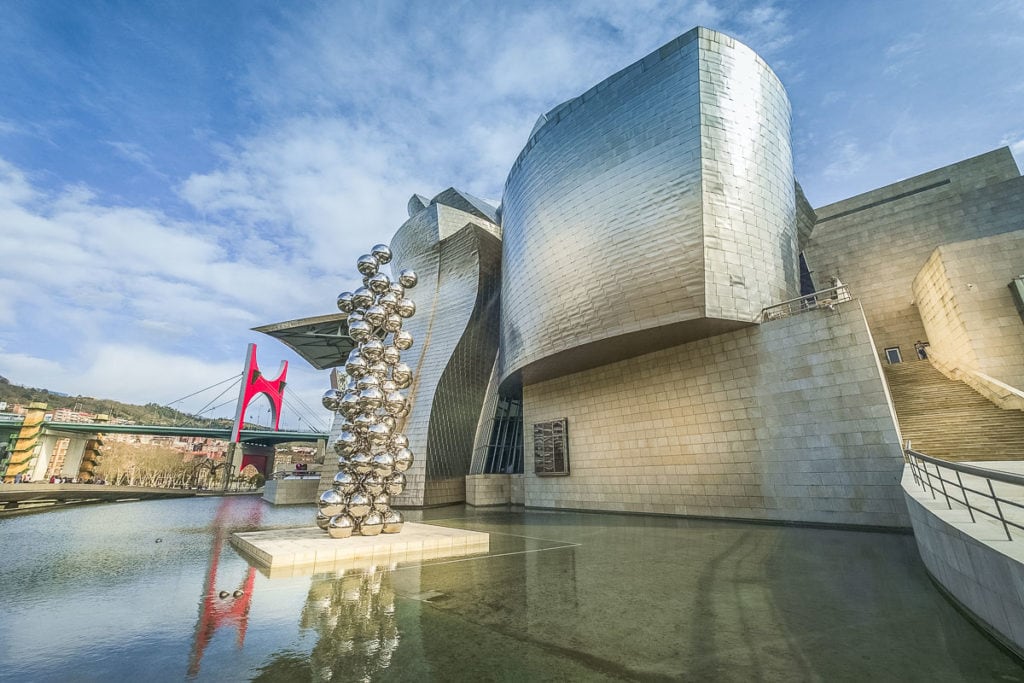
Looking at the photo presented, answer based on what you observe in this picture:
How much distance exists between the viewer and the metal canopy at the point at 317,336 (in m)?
29.4

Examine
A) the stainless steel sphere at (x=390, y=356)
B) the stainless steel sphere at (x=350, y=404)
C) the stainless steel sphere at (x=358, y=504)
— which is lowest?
the stainless steel sphere at (x=358, y=504)

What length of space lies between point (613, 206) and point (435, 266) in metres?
Answer: 12.4

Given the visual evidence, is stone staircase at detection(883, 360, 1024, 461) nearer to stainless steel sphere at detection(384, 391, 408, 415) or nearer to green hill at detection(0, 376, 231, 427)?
stainless steel sphere at detection(384, 391, 408, 415)

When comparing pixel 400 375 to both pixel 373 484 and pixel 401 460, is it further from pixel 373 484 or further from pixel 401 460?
pixel 373 484

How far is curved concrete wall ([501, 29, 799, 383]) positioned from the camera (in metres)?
12.5

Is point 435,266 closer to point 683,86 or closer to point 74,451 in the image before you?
point 683,86

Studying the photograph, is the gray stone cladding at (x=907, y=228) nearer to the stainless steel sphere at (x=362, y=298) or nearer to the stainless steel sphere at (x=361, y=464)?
the stainless steel sphere at (x=362, y=298)

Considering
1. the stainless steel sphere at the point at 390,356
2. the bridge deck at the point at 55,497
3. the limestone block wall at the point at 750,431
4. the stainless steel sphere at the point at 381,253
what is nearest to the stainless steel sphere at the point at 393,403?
the stainless steel sphere at the point at 390,356

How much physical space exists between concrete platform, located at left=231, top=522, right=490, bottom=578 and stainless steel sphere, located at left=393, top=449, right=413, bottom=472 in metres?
1.17

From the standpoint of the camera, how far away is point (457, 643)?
120 inches

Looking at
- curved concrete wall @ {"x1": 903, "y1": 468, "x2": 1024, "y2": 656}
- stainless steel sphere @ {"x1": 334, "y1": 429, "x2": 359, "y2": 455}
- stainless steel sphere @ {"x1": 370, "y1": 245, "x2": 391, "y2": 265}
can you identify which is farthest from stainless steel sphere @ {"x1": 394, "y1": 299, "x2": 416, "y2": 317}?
curved concrete wall @ {"x1": 903, "y1": 468, "x2": 1024, "y2": 656}

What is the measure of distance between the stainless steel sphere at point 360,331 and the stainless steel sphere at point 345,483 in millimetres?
2604

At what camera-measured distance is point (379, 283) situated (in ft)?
28.9

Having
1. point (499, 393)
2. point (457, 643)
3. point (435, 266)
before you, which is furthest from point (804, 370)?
point (435, 266)
